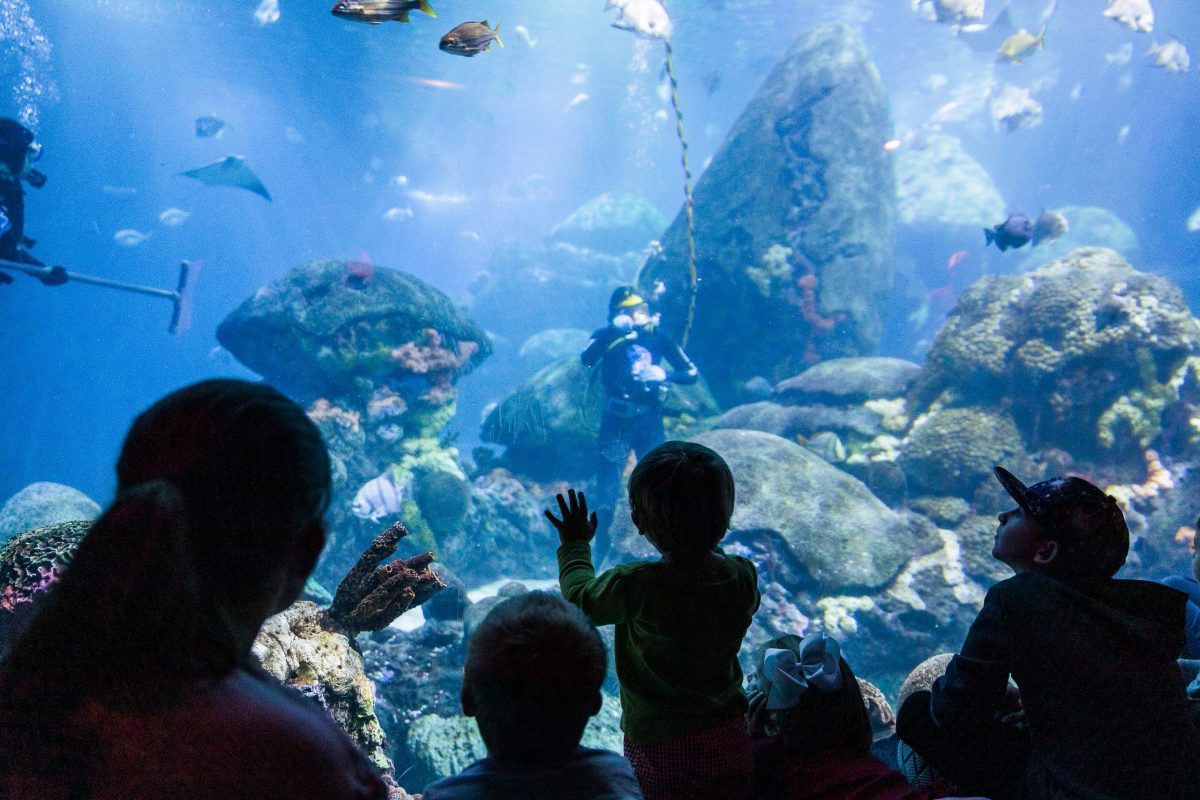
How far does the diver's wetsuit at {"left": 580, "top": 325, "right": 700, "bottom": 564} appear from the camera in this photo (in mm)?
9039

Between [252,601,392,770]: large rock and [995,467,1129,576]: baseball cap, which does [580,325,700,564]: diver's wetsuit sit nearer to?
[252,601,392,770]: large rock

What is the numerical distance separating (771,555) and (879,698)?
4602mm

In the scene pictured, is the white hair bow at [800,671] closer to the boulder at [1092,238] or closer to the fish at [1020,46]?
the fish at [1020,46]

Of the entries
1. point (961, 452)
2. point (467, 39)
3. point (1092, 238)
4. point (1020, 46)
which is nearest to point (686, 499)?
point (467, 39)

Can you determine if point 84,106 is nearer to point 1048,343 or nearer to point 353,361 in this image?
point 353,361

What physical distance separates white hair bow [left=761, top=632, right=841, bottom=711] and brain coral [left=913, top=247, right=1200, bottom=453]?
10.0 m

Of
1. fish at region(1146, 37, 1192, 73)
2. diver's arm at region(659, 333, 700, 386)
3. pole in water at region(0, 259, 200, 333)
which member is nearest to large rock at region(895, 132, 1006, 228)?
fish at region(1146, 37, 1192, 73)

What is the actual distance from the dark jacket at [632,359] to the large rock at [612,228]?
26.1 m

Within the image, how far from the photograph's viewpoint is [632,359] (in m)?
9.04

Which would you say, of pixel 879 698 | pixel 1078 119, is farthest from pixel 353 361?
pixel 1078 119

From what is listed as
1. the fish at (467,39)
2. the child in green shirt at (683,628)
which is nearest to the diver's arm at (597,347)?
the fish at (467,39)

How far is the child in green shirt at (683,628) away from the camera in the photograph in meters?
1.84

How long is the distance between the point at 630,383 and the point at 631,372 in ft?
0.71

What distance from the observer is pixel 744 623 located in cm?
194
